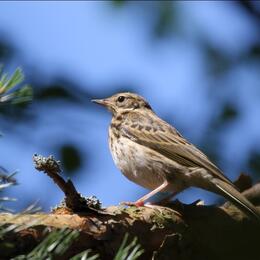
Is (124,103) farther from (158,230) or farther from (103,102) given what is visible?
(158,230)

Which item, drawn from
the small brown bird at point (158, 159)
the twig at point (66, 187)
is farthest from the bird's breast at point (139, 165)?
the twig at point (66, 187)

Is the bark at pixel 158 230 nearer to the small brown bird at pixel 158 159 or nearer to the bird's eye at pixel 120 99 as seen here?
the small brown bird at pixel 158 159

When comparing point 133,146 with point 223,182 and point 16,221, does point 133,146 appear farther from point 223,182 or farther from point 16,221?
point 16,221

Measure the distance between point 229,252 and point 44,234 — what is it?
1.25m

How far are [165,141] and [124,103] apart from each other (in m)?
0.98

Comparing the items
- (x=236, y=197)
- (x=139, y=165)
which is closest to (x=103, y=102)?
(x=139, y=165)

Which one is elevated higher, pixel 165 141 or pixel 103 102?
pixel 103 102

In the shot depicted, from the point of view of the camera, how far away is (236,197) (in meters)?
5.08

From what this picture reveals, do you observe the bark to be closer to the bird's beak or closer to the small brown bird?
the small brown bird

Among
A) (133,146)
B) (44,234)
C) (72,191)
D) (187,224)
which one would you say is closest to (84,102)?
(133,146)

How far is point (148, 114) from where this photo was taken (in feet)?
24.5

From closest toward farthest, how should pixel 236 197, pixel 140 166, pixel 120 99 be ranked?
pixel 236 197 < pixel 140 166 < pixel 120 99

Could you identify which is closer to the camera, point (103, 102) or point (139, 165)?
point (139, 165)

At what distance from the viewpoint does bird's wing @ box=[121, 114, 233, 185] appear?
5836 millimetres
